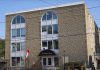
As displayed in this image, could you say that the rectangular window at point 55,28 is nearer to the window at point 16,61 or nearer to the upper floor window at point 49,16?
the upper floor window at point 49,16

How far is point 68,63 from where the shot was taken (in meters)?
38.1

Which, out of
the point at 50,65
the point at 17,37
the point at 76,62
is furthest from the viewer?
the point at 17,37

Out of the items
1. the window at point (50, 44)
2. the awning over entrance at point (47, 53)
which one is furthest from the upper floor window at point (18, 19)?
the awning over entrance at point (47, 53)

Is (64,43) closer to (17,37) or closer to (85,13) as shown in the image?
(85,13)

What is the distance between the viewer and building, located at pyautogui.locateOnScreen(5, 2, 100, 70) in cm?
3900

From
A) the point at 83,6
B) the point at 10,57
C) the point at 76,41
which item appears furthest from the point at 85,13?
the point at 10,57

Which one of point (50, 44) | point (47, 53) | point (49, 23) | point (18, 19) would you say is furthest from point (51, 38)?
point (18, 19)

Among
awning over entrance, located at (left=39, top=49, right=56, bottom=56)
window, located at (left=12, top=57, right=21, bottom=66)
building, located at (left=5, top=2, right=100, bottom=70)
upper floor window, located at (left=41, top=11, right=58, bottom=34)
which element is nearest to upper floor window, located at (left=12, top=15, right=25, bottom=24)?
building, located at (left=5, top=2, right=100, bottom=70)

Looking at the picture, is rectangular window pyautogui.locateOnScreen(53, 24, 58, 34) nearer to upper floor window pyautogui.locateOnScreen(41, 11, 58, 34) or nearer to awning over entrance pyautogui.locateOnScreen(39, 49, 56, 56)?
upper floor window pyautogui.locateOnScreen(41, 11, 58, 34)

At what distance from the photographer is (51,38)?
41.6 meters

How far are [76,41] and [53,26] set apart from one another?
16.8 ft

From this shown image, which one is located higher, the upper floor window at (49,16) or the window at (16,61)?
the upper floor window at (49,16)

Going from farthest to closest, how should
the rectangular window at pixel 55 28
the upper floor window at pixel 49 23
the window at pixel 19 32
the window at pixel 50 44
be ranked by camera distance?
1. the window at pixel 19 32
2. the upper floor window at pixel 49 23
3. the rectangular window at pixel 55 28
4. the window at pixel 50 44

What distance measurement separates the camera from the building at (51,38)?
39.0 m
